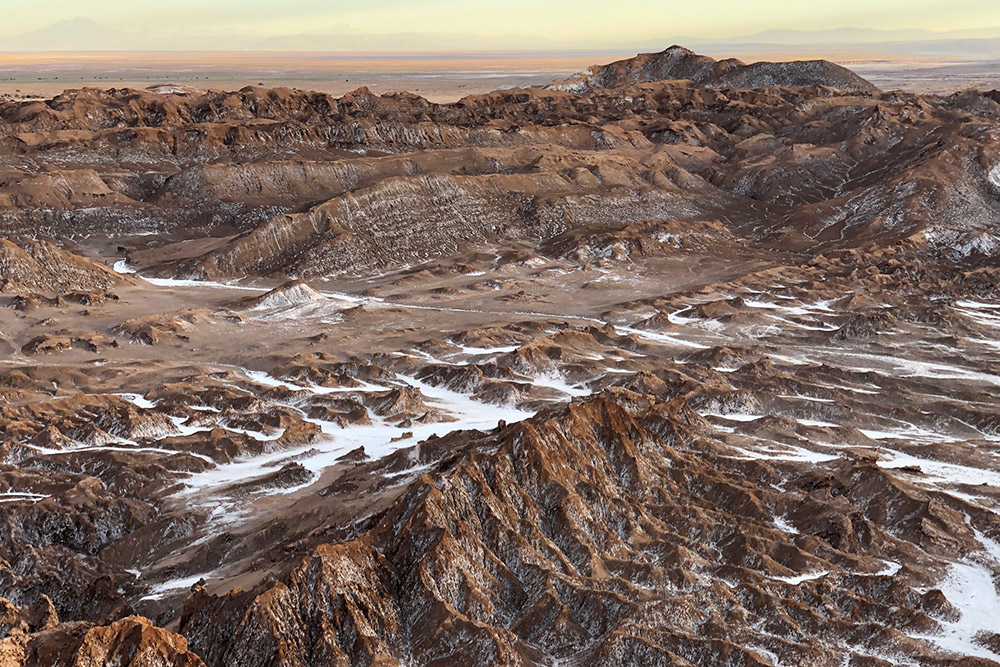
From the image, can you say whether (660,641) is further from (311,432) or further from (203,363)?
(203,363)

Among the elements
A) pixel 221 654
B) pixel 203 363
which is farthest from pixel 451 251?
pixel 221 654

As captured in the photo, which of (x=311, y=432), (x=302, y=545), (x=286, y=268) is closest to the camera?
(x=302, y=545)

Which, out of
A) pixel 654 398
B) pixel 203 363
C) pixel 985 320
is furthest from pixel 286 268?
pixel 985 320

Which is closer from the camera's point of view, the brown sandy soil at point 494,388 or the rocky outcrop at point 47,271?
the brown sandy soil at point 494,388

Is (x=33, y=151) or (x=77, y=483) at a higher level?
(x=33, y=151)

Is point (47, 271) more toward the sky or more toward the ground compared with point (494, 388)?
more toward the sky

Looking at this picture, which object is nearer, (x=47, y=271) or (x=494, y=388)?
(x=494, y=388)

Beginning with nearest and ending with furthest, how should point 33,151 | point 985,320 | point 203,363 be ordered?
point 203,363
point 985,320
point 33,151

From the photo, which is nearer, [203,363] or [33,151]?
[203,363]

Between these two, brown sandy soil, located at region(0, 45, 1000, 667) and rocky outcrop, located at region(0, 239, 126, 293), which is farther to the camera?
rocky outcrop, located at region(0, 239, 126, 293)
